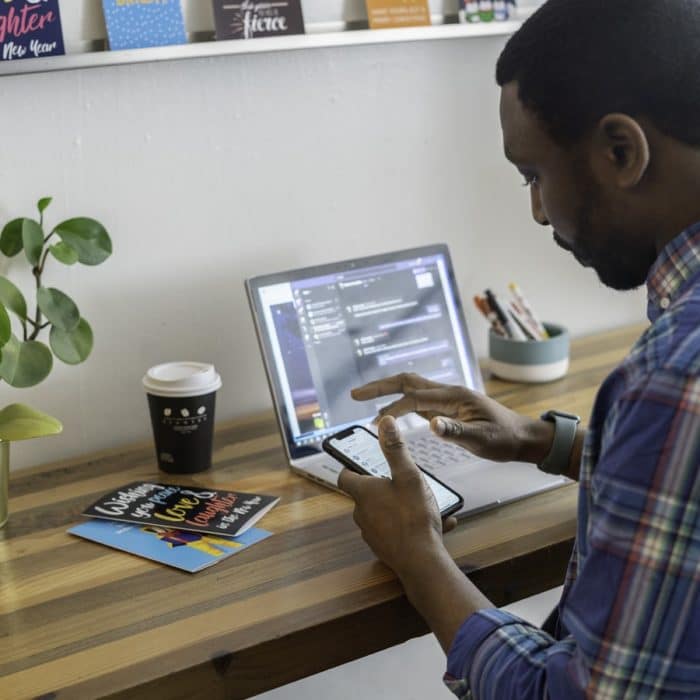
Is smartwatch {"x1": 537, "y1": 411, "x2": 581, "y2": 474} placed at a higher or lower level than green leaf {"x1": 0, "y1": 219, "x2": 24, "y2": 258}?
lower

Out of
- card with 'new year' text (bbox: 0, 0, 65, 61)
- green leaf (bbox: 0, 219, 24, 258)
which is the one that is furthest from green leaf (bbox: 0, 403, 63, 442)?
card with 'new year' text (bbox: 0, 0, 65, 61)

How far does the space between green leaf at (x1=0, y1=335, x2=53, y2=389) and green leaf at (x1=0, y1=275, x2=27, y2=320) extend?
0.14 ft

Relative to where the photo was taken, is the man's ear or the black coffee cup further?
the black coffee cup

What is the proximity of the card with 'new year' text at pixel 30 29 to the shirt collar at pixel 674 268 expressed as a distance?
816 mm

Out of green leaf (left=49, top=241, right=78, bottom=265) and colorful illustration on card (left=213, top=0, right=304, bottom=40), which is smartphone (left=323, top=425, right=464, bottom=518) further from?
colorful illustration on card (left=213, top=0, right=304, bottom=40)

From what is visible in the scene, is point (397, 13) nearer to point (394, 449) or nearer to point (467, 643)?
point (394, 449)

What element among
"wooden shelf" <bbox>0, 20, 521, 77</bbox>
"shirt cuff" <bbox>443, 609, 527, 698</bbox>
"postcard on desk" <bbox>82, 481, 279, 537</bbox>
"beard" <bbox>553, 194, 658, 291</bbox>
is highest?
"wooden shelf" <bbox>0, 20, 521, 77</bbox>

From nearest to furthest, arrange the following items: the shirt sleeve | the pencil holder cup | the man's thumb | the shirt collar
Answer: the shirt sleeve
the shirt collar
the man's thumb
the pencil holder cup

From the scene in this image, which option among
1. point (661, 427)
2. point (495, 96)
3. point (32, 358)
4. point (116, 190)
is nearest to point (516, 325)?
point (495, 96)

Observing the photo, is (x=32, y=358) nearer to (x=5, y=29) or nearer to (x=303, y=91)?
(x=5, y=29)

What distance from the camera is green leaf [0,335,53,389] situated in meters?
1.20

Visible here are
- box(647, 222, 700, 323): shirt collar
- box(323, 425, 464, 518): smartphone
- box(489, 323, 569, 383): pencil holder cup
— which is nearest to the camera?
box(647, 222, 700, 323): shirt collar

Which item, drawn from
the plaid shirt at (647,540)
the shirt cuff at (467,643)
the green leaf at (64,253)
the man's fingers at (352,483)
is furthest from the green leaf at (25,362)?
the plaid shirt at (647,540)

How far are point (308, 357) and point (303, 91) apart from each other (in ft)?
1.35
